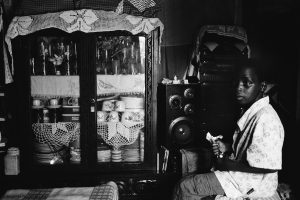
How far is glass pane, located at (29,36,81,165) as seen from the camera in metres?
3.64

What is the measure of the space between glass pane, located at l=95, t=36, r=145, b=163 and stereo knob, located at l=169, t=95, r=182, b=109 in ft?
1.23

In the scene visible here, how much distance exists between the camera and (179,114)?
12.3ft

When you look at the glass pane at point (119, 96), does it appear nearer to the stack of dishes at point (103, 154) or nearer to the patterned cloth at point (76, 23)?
the stack of dishes at point (103, 154)

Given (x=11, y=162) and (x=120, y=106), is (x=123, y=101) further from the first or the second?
(x=11, y=162)

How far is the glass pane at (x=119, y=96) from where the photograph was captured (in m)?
3.71

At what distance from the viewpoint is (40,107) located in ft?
12.1

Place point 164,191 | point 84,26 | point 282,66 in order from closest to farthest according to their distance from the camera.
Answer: point 84,26
point 164,191
point 282,66

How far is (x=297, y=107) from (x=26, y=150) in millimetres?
3401

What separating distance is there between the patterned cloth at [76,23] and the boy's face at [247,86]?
1503 millimetres

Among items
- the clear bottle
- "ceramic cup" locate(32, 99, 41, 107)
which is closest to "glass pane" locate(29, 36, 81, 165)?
"ceramic cup" locate(32, 99, 41, 107)

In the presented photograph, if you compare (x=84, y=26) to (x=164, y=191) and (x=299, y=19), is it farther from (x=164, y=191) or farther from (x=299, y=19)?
(x=299, y=19)

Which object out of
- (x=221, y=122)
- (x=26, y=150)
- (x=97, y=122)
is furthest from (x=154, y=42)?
(x=26, y=150)

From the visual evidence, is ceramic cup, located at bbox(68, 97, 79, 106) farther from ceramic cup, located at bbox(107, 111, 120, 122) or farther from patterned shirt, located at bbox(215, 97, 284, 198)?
patterned shirt, located at bbox(215, 97, 284, 198)

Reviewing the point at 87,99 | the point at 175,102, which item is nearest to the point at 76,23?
the point at 87,99
